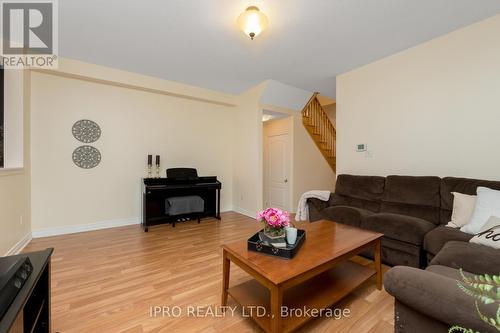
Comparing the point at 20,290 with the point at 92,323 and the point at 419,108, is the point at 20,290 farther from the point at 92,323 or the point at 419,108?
the point at 419,108

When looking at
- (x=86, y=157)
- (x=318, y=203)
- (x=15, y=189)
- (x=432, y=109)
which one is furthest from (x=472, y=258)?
(x=86, y=157)

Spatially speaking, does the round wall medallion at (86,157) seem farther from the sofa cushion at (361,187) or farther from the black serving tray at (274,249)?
the sofa cushion at (361,187)

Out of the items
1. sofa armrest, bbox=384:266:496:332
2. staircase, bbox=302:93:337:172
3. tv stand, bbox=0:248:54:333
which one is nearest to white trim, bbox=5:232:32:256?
tv stand, bbox=0:248:54:333

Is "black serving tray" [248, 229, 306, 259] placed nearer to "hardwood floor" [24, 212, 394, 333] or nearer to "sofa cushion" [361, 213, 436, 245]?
"hardwood floor" [24, 212, 394, 333]

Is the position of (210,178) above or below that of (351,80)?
below

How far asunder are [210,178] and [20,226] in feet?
9.16

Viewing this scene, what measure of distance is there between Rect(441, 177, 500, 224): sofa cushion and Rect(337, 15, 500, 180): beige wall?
33cm

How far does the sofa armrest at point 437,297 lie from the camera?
0.76 m

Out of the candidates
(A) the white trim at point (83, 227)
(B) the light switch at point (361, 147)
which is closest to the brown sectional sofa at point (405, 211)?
(B) the light switch at point (361, 147)

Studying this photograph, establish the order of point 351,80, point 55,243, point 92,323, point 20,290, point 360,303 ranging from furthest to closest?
point 351,80 → point 55,243 → point 360,303 → point 92,323 → point 20,290

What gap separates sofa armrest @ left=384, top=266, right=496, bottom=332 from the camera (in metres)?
0.76

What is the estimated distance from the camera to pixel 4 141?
108 inches

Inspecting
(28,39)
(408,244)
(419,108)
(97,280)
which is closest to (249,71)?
(419,108)

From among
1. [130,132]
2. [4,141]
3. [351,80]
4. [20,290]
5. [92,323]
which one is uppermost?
[351,80]
